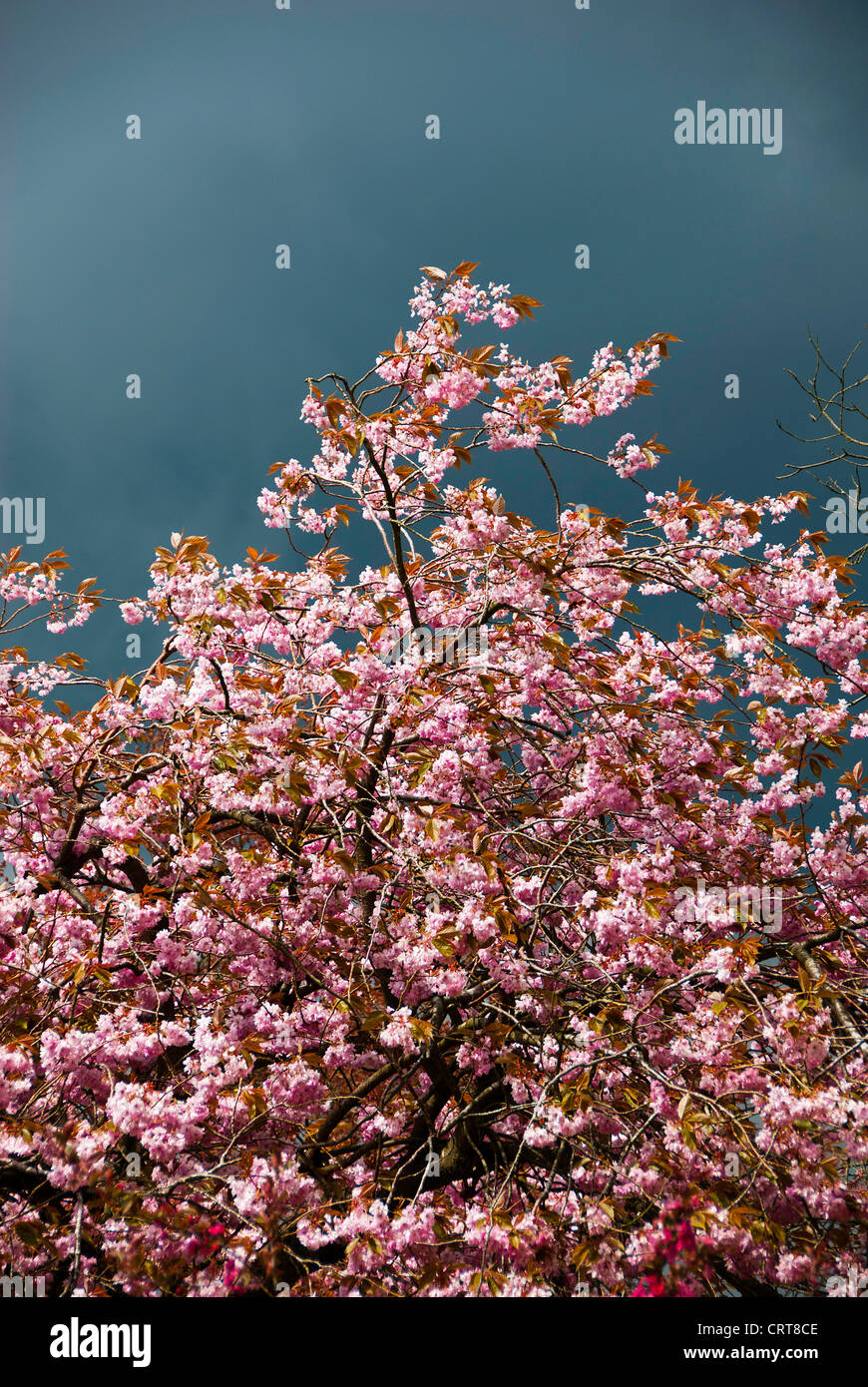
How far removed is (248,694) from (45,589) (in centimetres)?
256

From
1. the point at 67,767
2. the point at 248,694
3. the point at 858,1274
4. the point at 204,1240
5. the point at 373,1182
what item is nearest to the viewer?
the point at 858,1274

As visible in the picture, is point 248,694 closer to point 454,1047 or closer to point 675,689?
point 454,1047

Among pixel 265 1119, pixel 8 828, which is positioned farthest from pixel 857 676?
pixel 8 828

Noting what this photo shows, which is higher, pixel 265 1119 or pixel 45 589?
pixel 45 589

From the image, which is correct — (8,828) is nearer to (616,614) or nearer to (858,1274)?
(616,614)

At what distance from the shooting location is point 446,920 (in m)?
3.59

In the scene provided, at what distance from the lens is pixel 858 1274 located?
2824 millimetres

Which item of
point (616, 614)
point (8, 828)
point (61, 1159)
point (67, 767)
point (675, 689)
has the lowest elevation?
point (61, 1159)

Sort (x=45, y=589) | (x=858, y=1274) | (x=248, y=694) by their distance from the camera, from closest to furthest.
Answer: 1. (x=858, y=1274)
2. (x=248, y=694)
3. (x=45, y=589)

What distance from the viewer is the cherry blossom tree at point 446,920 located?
312 centimetres

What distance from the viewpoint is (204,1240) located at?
119 inches

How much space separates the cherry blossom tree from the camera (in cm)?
312

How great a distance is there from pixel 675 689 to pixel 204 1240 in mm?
3485

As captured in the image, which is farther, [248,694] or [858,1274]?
[248,694]
